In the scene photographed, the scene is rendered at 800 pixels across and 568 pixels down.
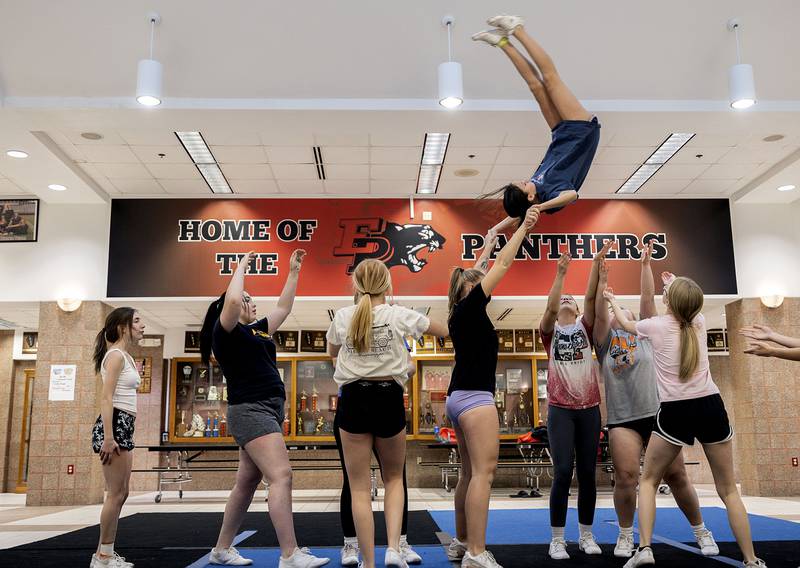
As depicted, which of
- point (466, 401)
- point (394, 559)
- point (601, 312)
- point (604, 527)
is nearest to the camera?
point (394, 559)

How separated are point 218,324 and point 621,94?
488 cm

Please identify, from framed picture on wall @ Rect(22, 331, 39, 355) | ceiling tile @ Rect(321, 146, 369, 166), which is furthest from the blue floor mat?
framed picture on wall @ Rect(22, 331, 39, 355)

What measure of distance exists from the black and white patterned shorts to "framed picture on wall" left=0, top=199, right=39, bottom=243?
22.5ft

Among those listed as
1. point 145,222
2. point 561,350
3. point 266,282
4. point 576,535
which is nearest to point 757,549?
point 576,535

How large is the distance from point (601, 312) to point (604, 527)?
2.15 metres

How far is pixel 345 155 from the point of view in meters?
8.47

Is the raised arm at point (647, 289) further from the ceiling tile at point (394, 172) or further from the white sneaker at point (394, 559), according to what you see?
the ceiling tile at point (394, 172)

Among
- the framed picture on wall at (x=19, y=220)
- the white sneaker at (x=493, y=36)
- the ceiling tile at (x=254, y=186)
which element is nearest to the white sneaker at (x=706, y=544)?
the white sneaker at (x=493, y=36)

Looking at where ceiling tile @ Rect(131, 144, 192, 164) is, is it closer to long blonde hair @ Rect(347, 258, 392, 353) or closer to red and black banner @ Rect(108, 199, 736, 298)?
red and black banner @ Rect(108, 199, 736, 298)

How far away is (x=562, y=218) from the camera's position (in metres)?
9.94

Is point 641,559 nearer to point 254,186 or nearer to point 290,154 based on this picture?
point 290,154

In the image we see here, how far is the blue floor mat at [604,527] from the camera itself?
4948 millimetres

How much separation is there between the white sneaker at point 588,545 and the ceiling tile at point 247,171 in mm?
6161

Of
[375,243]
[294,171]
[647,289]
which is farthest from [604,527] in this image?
[294,171]
